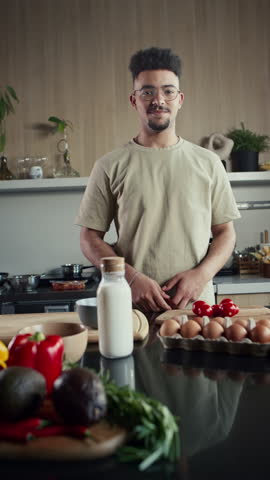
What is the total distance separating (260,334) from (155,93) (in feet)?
3.40

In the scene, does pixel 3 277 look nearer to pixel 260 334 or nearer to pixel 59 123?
pixel 59 123

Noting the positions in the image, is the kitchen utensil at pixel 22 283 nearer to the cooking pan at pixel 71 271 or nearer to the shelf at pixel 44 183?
the cooking pan at pixel 71 271

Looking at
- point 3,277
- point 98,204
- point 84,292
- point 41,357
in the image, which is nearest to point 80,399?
point 41,357

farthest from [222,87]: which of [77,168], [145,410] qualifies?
[145,410]

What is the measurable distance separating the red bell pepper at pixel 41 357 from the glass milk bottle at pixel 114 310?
24 cm

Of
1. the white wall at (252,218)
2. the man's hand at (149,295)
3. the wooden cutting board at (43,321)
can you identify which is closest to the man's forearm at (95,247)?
the man's hand at (149,295)

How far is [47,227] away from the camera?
3592mm

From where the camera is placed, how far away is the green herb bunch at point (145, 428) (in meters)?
0.62

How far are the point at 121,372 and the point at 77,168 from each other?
8.72 feet

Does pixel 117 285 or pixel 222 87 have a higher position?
pixel 222 87

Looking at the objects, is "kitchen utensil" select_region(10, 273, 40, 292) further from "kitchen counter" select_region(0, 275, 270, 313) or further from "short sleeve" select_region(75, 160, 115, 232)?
"short sleeve" select_region(75, 160, 115, 232)

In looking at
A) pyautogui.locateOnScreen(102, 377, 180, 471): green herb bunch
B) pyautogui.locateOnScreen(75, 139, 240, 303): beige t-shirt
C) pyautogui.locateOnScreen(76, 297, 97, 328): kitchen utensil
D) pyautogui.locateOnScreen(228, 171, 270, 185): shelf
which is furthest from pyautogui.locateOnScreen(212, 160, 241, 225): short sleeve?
pyautogui.locateOnScreen(228, 171, 270, 185): shelf

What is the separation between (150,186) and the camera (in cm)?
186

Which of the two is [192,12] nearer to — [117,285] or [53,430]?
[117,285]
